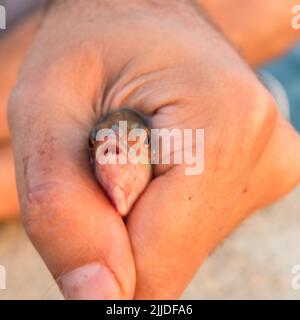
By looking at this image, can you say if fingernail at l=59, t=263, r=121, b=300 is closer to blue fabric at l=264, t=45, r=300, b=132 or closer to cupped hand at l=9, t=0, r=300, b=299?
cupped hand at l=9, t=0, r=300, b=299

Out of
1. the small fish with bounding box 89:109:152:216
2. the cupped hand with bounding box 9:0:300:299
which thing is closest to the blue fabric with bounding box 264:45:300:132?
the cupped hand with bounding box 9:0:300:299

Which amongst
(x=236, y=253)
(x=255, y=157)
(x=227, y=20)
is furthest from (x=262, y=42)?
(x=255, y=157)

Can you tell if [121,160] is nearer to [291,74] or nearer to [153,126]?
[153,126]

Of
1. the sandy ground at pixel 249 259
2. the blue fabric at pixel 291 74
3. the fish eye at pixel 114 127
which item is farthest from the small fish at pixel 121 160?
the blue fabric at pixel 291 74

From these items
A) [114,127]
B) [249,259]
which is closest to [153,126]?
[114,127]

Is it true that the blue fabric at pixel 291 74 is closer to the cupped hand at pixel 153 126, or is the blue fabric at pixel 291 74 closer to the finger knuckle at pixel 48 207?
the cupped hand at pixel 153 126
